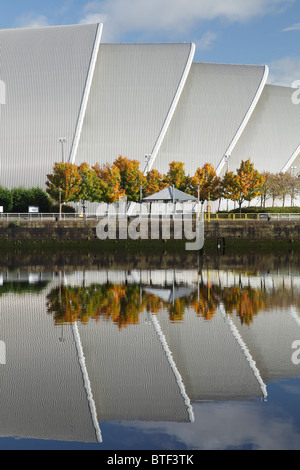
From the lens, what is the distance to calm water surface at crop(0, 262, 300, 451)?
898 cm

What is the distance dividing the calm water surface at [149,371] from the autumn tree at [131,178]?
33.1m

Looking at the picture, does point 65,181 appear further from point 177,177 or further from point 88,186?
point 177,177

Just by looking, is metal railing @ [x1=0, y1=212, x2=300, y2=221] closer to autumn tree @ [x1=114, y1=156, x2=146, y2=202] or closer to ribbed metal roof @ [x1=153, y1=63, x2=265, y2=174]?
autumn tree @ [x1=114, y1=156, x2=146, y2=202]

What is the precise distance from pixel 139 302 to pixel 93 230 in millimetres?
22905

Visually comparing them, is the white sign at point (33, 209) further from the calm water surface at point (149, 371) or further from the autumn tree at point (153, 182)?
the calm water surface at point (149, 371)

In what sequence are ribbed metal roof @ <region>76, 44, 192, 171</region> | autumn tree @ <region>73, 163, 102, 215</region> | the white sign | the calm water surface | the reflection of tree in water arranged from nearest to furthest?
the calm water surface
the reflection of tree in water
the white sign
autumn tree @ <region>73, 163, 102, 215</region>
ribbed metal roof @ <region>76, 44, 192, 171</region>

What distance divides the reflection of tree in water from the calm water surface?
0.04 metres

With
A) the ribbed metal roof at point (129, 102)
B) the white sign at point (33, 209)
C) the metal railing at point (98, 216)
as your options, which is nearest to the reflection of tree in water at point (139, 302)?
the metal railing at point (98, 216)

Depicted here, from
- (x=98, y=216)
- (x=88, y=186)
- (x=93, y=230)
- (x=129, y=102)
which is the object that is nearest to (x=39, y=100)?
(x=129, y=102)

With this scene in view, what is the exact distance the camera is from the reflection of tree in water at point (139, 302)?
18766 mm

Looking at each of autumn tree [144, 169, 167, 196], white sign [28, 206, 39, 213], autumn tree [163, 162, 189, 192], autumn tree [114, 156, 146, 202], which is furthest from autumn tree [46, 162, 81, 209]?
autumn tree [163, 162, 189, 192]

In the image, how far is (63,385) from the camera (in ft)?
37.5

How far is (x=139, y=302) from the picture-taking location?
21.6 m
